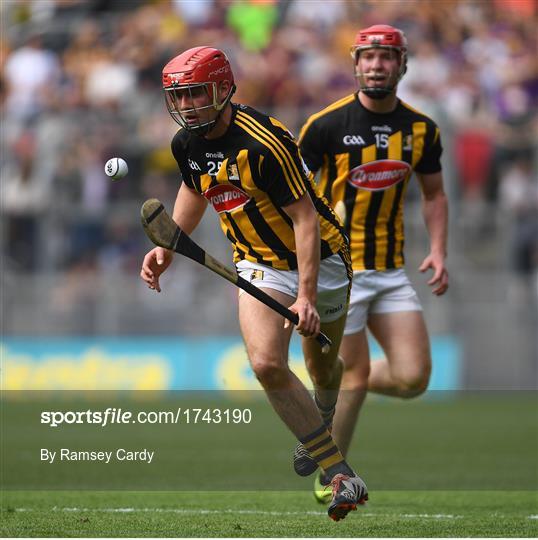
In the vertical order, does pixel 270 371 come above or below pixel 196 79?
below

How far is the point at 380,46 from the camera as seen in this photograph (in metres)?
7.09

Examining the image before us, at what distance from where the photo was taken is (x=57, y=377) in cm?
1492

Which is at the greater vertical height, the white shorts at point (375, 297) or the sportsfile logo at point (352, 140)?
the sportsfile logo at point (352, 140)

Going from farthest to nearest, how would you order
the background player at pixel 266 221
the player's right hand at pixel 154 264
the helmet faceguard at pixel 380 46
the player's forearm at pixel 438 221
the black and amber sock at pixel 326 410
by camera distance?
1. the player's forearm at pixel 438 221
2. the helmet faceguard at pixel 380 46
3. the black and amber sock at pixel 326 410
4. the player's right hand at pixel 154 264
5. the background player at pixel 266 221

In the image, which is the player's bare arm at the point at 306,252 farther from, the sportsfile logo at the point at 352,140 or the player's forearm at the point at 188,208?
the sportsfile logo at the point at 352,140

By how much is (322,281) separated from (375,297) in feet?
3.82

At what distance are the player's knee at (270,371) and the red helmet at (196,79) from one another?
1.10 metres

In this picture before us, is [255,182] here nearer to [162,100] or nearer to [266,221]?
[266,221]

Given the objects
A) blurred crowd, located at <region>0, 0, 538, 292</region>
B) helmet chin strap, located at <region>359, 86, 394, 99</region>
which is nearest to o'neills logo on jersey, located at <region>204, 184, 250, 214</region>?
helmet chin strap, located at <region>359, 86, 394, 99</region>

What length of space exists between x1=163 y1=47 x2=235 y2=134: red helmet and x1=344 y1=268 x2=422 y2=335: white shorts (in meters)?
1.89

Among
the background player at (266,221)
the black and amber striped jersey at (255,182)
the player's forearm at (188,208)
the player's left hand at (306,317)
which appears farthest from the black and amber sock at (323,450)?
the player's forearm at (188,208)

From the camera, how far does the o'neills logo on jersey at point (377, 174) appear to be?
285 inches

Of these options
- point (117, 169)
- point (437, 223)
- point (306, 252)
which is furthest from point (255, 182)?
point (437, 223)

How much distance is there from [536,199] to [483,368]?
207 centimetres
